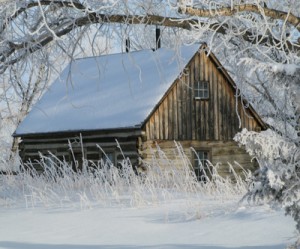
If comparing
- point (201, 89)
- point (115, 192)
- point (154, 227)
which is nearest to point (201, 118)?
point (201, 89)

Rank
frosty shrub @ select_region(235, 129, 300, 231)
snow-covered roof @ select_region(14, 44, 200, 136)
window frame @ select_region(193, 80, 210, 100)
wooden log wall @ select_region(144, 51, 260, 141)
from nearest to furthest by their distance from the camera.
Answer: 1. frosty shrub @ select_region(235, 129, 300, 231)
2. snow-covered roof @ select_region(14, 44, 200, 136)
3. wooden log wall @ select_region(144, 51, 260, 141)
4. window frame @ select_region(193, 80, 210, 100)

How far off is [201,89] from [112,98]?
3233mm

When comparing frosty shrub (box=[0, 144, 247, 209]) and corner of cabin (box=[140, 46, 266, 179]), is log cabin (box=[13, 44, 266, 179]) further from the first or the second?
frosty shrub (box=[0, 144, 247, 209])

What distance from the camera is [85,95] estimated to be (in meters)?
22.4

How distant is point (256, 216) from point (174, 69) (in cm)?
1268

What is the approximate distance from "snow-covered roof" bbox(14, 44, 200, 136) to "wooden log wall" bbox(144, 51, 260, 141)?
21.2 inches

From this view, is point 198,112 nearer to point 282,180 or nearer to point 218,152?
point 218,152

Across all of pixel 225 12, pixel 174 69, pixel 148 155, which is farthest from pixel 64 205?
pixel 174 69

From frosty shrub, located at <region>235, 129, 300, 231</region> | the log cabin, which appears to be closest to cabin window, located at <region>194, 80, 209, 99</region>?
the log cabin

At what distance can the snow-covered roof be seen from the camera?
19.8 meters

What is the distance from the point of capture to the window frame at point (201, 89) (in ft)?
71.5

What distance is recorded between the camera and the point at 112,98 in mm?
21266

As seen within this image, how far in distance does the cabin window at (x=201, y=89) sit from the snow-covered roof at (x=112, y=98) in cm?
121

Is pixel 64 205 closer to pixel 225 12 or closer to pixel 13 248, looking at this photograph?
pixel 13 248
